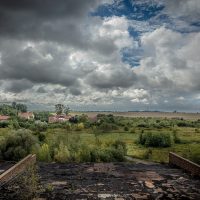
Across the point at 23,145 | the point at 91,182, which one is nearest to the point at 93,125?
the point at 23,145

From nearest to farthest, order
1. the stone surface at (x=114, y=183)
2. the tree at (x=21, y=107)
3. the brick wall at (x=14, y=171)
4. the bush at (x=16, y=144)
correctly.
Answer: the stone surface at (x=114, y=183)
the brick wall at (x=14, y=171)
the bush at (x=16, y=144)
the tree at (x=21, y=107)

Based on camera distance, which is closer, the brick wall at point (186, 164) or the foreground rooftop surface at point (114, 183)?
the foreground rooftop surface at point (114, 183)

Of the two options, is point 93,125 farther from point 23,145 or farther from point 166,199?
point 166,199

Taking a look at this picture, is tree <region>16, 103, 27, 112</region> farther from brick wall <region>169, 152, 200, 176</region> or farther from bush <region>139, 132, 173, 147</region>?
brick wall <region>169, 152, 200, 176</region>

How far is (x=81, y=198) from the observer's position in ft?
33.5

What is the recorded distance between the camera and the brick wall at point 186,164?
1454 centimetres

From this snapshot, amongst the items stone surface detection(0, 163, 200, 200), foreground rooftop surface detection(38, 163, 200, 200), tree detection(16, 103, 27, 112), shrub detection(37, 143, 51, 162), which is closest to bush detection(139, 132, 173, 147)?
shrub detection(37, 143, 51, 162)

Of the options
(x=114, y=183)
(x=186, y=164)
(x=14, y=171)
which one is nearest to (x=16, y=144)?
(x=14, y=171)

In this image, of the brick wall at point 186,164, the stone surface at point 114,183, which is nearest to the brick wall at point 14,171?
the stone surface at point 114,183

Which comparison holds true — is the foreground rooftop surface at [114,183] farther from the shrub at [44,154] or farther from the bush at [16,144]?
the bush at [16,144]

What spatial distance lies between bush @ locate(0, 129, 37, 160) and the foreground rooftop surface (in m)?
13.7

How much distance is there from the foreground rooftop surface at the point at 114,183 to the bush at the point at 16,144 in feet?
44.8

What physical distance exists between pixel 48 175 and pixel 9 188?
10.2ft

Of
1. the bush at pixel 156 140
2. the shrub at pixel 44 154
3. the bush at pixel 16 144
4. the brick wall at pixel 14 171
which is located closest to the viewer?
the brick wall at pixel 14 171
